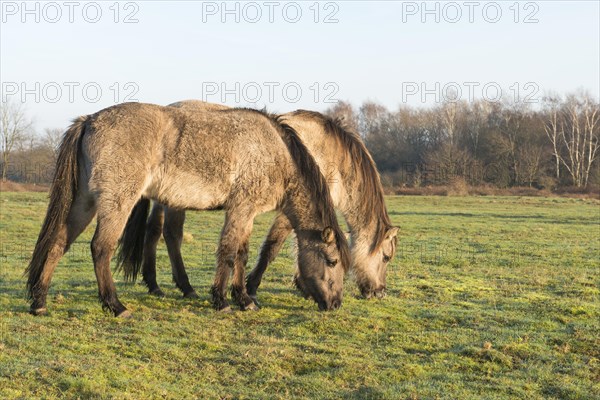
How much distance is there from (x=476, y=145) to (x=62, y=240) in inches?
2437

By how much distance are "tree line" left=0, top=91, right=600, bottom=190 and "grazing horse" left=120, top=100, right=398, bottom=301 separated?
40613mm

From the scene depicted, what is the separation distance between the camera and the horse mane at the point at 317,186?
8.51 m

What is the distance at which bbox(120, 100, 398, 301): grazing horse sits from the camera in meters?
9.45

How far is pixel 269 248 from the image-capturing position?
9.45 metres

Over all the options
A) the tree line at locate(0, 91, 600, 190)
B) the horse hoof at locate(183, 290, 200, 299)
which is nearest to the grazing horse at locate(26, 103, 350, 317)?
the horse hoof at locate(183, 290, 200, 299)

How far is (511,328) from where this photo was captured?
317 inches

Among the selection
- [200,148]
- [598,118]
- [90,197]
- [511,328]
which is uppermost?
[598,118]

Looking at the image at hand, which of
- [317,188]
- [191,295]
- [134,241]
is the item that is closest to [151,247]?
[134,241]

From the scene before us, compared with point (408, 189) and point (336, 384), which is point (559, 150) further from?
point (336, 384)

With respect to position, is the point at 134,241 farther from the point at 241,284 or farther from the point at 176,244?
the point at 241,284

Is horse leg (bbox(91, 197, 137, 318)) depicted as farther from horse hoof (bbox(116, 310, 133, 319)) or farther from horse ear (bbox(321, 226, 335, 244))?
horse ear (bbox(321, 226, 335, 244))

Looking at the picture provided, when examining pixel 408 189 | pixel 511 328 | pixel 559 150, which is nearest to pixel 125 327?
pixel 511 328

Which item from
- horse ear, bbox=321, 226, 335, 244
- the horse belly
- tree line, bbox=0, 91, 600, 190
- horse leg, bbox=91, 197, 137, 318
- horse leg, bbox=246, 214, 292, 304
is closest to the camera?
horse leg, bbox=91, 197, 137, 318

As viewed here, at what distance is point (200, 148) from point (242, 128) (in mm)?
695
